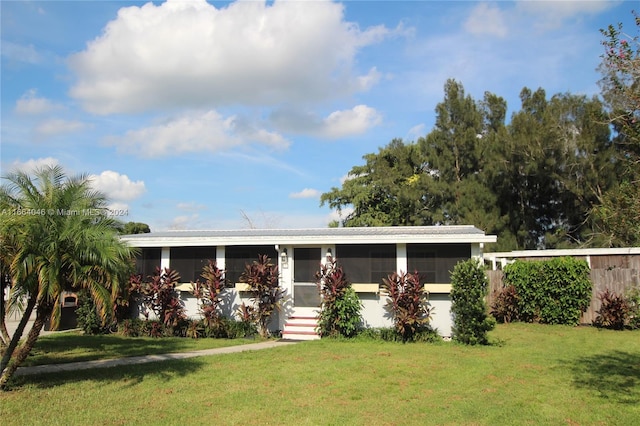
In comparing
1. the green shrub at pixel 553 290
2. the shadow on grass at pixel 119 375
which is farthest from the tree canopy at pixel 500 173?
the shadow on grass at pixel 119 375

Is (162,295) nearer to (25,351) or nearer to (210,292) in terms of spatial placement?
Result: (210,292)

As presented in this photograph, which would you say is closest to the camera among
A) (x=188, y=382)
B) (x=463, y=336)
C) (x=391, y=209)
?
(x=188, y=382)

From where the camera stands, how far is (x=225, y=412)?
633 cm

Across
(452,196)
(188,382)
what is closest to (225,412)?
(188,382)

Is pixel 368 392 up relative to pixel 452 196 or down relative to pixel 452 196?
down

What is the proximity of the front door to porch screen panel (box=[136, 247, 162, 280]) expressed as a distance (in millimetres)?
4195

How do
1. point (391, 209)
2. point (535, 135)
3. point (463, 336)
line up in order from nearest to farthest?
point (463, 336) < point (535, 135) < point (391, 209)

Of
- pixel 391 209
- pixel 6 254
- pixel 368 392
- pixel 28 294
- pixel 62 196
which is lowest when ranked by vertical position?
pixel 368 392

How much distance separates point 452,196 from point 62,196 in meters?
23.5

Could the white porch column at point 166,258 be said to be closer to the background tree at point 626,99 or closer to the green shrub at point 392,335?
the green shrub at point 392,335

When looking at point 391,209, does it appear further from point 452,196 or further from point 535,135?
point 535,135

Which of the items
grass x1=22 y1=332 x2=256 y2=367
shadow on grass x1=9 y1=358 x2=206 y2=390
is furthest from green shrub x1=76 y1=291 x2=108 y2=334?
shadow on grass x1=9 y1=358 x2=206 y2=390

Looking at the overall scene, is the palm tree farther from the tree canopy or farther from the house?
the tree canopy

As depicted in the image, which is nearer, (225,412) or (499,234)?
(225,412)
